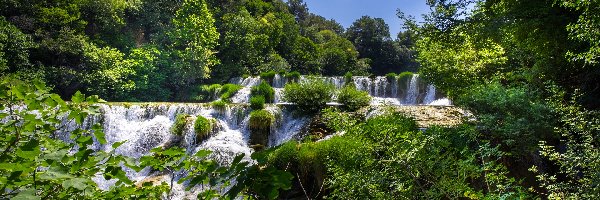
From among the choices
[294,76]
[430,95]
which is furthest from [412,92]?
[294,76]

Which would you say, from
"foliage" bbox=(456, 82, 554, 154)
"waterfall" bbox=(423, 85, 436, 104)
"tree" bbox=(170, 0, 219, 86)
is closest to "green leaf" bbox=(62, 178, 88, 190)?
"foliage" bbox=(456, 82, 554, 154)

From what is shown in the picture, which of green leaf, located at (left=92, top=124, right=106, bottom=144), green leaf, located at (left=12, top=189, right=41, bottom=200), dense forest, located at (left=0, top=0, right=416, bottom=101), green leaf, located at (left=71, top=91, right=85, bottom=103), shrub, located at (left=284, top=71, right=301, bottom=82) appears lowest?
green leaf, located at (left=12, top=189, right=41, bottom=200)

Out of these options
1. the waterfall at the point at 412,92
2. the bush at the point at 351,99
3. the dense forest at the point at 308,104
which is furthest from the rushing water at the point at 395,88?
the bush at the point at 351,99

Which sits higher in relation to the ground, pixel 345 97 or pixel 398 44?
pixel 398 44

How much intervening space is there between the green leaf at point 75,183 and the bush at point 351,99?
11318 mm

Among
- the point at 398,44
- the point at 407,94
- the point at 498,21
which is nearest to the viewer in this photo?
the point at 498,21

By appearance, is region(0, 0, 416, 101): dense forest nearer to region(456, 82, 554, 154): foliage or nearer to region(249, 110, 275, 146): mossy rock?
region(249, 110, 275, 146): mossy rock

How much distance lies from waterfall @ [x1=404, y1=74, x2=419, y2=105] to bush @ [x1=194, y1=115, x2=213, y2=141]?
524 inches

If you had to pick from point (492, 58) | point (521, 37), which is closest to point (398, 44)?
point (492, 58)

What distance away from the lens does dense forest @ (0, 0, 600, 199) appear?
155 cm

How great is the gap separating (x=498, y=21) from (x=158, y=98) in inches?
826

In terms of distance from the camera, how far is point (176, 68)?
23.7 m

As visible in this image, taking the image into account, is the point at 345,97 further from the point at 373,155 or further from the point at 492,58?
the point at 373,155

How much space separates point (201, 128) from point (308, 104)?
3646 millimetres
